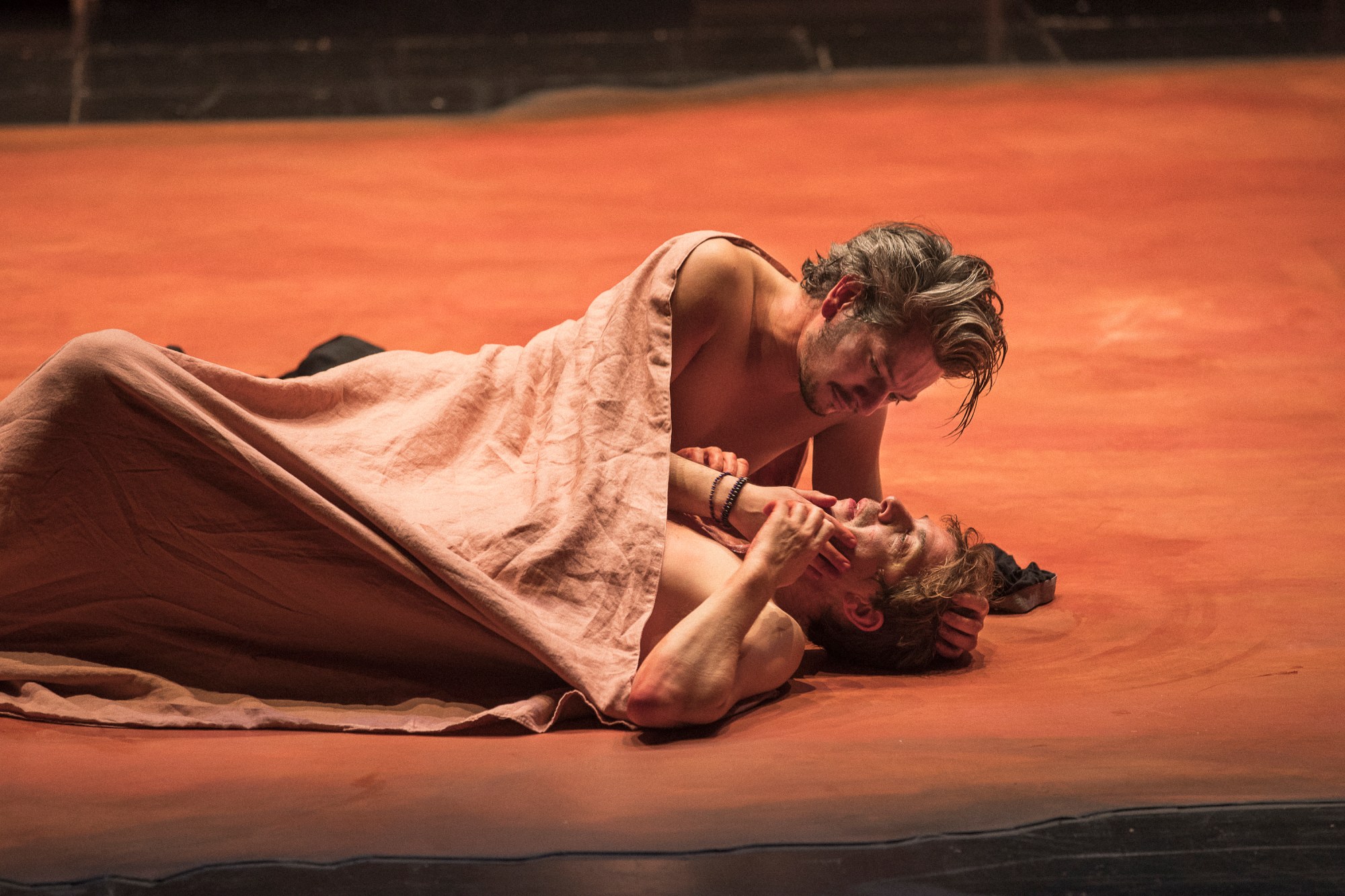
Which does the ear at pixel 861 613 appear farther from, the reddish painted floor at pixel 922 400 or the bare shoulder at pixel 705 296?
the bare shoulder at pixel 705 296

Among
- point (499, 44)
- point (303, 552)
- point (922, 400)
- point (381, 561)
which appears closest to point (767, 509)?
point (381, 561)

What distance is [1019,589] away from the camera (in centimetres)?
278

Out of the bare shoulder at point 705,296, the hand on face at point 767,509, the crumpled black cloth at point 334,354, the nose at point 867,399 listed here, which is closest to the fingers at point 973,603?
the hand on face at point 767,509

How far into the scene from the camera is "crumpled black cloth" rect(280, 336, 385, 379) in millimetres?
3154

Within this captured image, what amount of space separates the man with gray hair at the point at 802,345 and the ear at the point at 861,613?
0.09m

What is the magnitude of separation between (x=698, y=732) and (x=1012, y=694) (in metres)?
0.55

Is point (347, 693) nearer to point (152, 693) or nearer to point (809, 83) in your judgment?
point (152, 693)

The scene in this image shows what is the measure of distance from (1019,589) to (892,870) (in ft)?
3.34

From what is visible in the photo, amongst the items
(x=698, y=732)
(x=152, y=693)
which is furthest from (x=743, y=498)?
(x=152, y=693)

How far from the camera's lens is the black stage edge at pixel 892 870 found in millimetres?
1814

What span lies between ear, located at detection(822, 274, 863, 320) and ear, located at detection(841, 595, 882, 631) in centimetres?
49

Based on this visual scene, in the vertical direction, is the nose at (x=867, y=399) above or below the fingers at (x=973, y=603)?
above

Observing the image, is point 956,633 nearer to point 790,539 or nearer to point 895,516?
point 895,516

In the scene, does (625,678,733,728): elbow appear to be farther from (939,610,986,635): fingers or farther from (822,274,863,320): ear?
(822,274,863,320): ear
